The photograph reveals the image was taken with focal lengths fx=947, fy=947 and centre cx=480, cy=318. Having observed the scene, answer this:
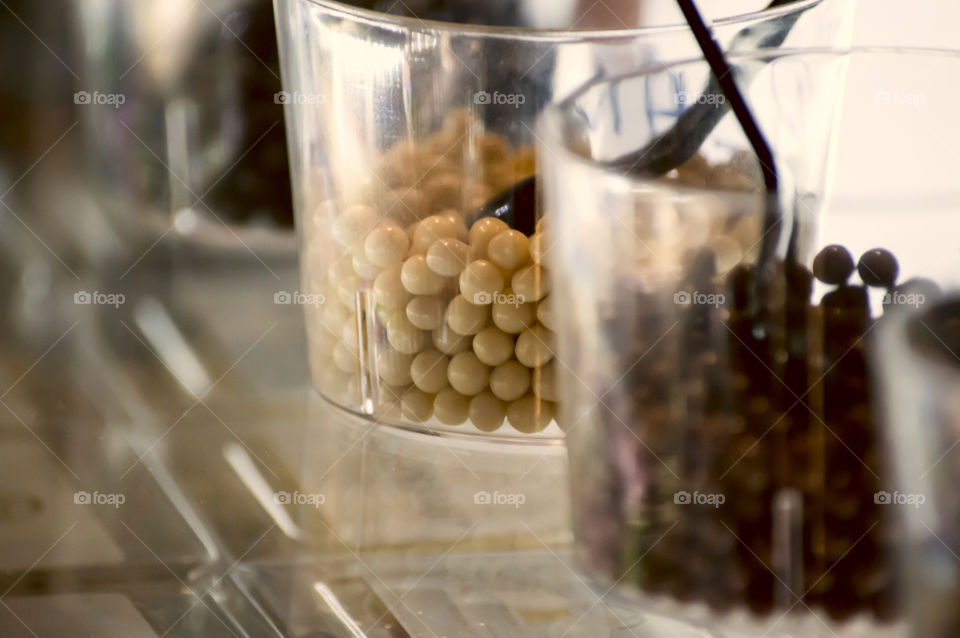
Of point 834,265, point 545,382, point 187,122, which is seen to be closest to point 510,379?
point 545,382

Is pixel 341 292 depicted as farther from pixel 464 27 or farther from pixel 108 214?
pixel 108 214

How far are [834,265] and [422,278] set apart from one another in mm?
134

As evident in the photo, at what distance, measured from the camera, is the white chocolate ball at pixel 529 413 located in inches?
12.2

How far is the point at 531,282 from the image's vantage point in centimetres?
30

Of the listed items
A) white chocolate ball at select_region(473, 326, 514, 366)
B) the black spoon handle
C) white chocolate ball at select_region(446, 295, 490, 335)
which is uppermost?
the black spoon handle

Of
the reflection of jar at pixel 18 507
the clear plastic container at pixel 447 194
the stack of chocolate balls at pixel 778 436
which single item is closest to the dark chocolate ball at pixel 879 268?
the stack of chocolate balls at pixel 778 436

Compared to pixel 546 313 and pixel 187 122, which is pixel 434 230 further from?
pixel 187 122

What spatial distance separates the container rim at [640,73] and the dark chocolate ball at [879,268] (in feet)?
0.21

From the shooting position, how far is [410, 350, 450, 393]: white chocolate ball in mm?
315

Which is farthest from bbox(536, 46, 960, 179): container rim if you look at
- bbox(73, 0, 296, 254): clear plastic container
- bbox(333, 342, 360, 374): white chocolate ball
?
bbox(73, 0, 296, 254): clear plastic container

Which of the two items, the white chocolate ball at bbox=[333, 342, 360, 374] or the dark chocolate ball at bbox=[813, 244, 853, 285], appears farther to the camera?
the white chocolate ball at bbox=[333, 342, 360, 374]

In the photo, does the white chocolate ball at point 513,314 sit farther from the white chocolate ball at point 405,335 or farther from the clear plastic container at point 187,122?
the clear plastic container at point 187,122

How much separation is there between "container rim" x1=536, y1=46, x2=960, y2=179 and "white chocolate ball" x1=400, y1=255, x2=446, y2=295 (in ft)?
0.18

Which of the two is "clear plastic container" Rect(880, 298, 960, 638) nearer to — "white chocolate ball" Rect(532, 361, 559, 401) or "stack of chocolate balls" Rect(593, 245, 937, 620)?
"stack of chocolate balls" Rect(593, 245, 937, 620)
